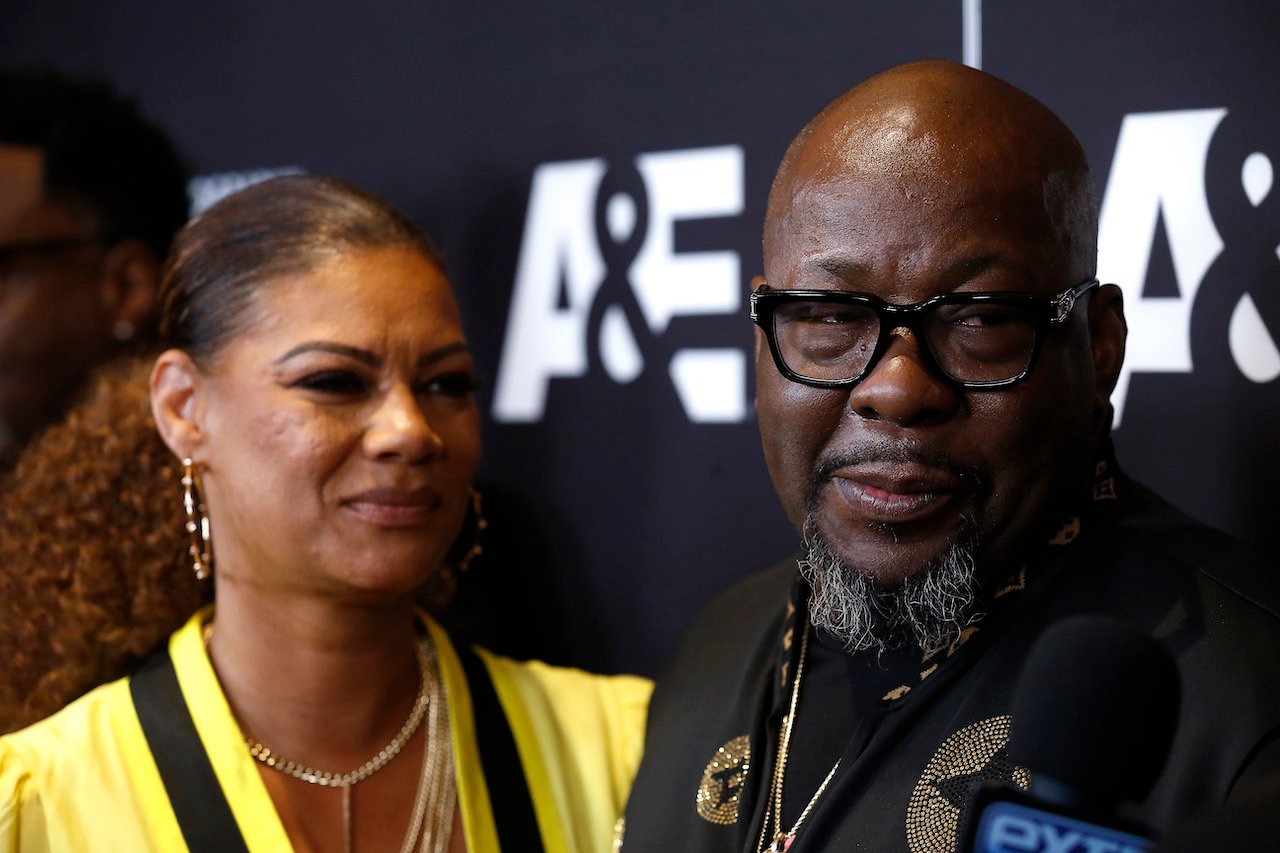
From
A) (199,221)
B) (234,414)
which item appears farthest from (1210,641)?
(199,221)

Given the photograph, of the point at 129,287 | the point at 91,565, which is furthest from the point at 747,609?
the point at 129,287

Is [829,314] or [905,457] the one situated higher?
[829,314]

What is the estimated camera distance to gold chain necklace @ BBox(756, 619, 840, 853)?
4.47 feet

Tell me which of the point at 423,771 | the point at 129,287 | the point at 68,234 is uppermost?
the point at 68,234

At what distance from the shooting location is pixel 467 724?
179 cm

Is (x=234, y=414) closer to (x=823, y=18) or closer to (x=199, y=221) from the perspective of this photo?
(x=199, y=221)

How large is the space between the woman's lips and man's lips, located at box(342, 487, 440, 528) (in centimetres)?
62

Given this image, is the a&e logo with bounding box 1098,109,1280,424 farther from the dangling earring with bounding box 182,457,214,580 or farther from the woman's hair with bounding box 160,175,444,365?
the dangling earring with bounding box 182,457,214,580

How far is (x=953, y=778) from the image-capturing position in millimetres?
1244

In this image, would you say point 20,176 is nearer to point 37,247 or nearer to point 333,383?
point 37,247

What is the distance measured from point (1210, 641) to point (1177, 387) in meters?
0.65

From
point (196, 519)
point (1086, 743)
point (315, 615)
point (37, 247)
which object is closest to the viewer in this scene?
point (1086, 743)

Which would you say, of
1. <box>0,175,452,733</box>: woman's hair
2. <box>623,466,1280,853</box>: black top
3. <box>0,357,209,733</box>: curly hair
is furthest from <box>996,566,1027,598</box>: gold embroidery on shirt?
<box>0,357,209,733</box>: curly hair

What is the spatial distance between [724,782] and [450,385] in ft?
2.07
